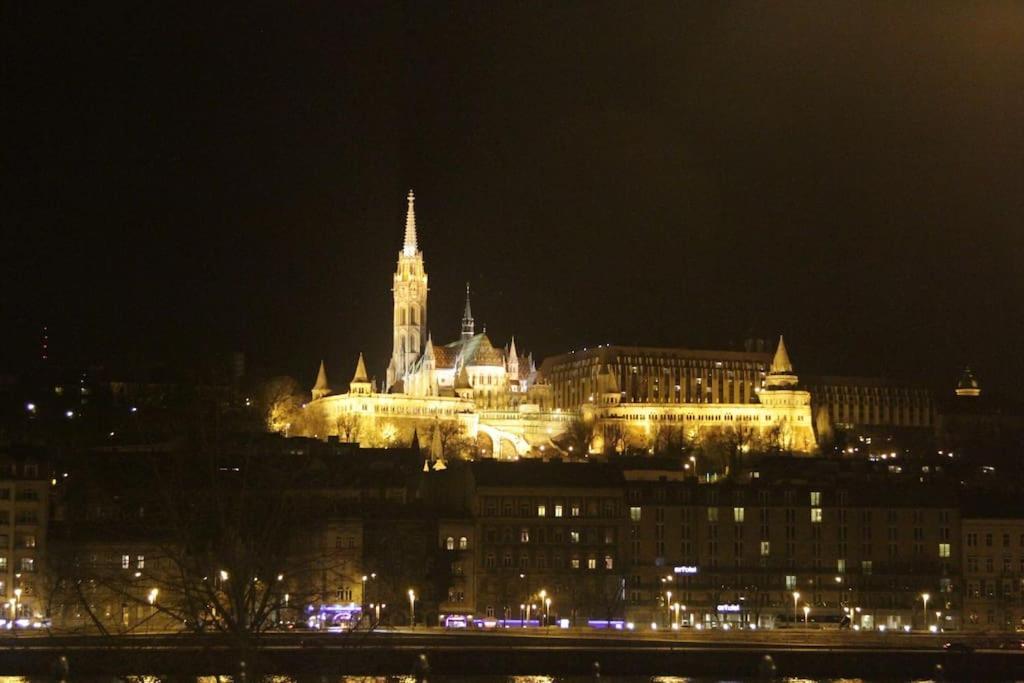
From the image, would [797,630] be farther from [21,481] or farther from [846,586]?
[21,481]

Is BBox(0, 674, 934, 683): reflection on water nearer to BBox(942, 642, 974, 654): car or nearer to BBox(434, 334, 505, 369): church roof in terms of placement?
BBox(942, 642, 974, 654): car

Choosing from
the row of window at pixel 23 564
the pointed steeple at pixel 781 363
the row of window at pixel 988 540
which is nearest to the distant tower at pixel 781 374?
the pointed steeple at pixel 781 363

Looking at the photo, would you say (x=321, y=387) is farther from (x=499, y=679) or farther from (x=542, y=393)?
(x=499, y=679)

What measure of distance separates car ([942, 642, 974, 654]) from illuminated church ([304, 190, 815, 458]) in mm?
80808

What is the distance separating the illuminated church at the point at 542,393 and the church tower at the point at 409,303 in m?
0.09

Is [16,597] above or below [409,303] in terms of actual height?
below

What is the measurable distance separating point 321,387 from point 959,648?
99.4 metres

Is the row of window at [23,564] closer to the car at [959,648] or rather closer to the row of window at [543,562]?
the row of window at [543,562]

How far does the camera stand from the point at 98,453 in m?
93.8

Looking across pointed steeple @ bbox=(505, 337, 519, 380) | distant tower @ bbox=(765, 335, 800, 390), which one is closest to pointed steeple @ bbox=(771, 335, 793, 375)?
distant tower @ bbox=(765, 335, 800, 390)

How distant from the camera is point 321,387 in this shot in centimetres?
15912

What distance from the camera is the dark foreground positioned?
57.0 m

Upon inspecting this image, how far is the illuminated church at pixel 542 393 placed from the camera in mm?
153125

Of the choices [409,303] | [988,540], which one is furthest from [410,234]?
[988,540]
